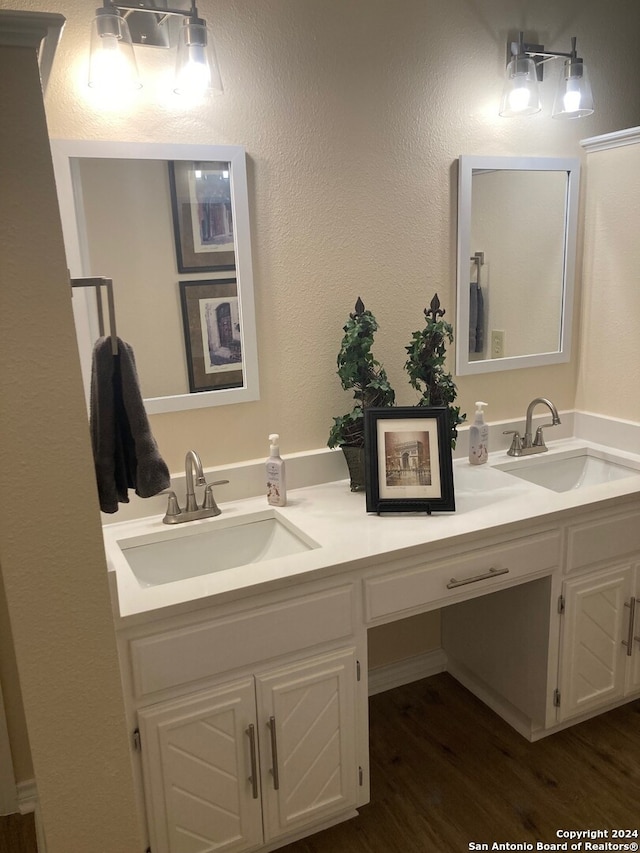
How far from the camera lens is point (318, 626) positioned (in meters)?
1.73

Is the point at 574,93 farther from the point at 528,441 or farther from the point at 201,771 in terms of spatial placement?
the point at 201,771

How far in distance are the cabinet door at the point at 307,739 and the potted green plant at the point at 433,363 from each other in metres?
0.81

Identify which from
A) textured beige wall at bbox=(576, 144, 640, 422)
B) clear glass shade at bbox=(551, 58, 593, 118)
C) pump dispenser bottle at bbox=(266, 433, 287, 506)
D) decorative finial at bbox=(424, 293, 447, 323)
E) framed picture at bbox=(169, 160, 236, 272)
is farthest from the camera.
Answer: textured beige wall at bbox=(576, 144, 640, 422)

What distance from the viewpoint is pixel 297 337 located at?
2172 millimetres

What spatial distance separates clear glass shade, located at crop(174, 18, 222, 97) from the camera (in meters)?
1.78

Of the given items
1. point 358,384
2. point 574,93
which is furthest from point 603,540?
point 574,93

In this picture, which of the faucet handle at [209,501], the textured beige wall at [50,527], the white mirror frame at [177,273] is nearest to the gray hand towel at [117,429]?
the textured beige wall at [50,527]

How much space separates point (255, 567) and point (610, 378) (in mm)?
Answer: 1584

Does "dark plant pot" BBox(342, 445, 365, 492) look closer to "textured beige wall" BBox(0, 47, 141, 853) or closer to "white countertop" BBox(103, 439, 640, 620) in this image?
"white countertop" BBox(103, 439, 640, 620)

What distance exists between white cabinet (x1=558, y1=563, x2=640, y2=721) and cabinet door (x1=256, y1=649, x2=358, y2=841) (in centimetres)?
75

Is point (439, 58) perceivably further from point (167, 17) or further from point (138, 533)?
point (138, 533)

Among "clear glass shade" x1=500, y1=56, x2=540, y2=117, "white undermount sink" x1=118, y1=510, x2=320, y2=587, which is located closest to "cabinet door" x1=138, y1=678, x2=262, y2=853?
"white undermount sink" x1=118, y1=510, x2=320, y2=587

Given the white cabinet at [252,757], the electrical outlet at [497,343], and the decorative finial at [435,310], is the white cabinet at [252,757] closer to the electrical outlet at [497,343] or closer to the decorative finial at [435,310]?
the decorative finial at [435,310]

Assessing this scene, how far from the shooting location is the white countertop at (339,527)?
160 centimetres
